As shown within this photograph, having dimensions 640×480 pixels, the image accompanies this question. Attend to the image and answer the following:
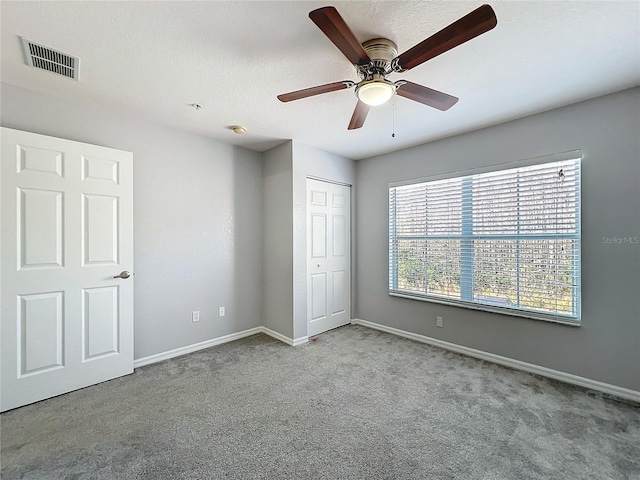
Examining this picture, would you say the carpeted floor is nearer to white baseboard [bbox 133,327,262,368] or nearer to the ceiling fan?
white baseboard [bbox 133,327,262,368]

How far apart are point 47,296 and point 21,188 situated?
858mm

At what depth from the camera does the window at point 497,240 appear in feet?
8.26

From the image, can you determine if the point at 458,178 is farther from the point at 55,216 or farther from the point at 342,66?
the point at 55,216

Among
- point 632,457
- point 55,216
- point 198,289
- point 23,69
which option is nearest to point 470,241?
point 632,457

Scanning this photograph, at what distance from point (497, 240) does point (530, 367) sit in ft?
4.11

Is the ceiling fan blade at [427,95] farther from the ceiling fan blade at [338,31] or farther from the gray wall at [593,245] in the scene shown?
the gray wall at [593,245]

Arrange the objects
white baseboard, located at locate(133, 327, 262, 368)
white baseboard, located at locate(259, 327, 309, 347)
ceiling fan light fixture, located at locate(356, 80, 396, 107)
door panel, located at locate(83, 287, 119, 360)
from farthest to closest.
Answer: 1. white baseboard, located at locate(259, 327, 309, 347)
2. white baseboard, located at locate(133, 327, 262, 368)
3. door panel, located at locate(83, 287, 119, 360)
4. ceiling fan light fixture, located at locate(356, 80, 396, 107)

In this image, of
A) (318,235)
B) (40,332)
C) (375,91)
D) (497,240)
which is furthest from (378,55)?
(40,332)

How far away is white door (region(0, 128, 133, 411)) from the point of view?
2076 millimetres

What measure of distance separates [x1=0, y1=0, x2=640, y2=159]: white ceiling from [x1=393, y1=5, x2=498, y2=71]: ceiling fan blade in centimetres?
24

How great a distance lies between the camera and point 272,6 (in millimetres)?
1432

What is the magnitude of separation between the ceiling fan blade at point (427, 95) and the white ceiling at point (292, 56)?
0.85 ft

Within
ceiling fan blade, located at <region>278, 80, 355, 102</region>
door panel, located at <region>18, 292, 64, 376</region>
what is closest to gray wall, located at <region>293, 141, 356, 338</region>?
ceiling fan blade, located at <region>278, 80, 355, 102</region>

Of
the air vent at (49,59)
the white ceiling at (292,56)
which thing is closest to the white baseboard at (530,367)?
the white ceiling at (292,56)
